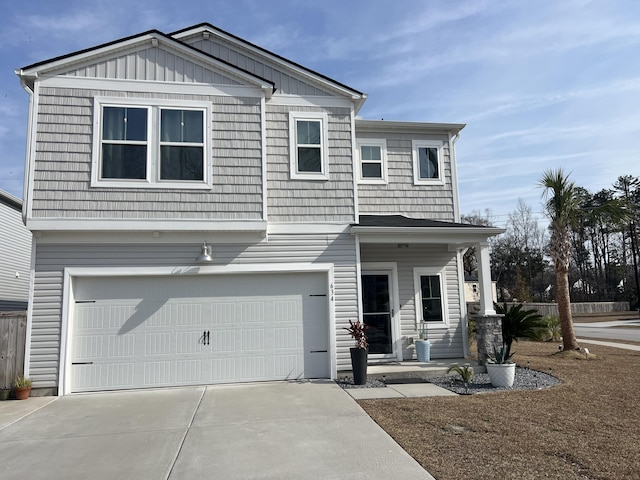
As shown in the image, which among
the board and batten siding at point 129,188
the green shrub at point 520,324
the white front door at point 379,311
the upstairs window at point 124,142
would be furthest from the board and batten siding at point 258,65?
the green shrub at point 520,324

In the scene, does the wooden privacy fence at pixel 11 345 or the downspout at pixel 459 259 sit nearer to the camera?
the wooden privacy fence at pixel 11 345

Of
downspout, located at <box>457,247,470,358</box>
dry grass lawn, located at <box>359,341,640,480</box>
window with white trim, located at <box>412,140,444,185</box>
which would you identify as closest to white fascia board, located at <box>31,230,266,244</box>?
dry grass lawn, located at <box>359,341,640,480</box>

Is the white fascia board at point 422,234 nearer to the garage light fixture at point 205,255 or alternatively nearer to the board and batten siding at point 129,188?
the board and batten siding at point 129,188

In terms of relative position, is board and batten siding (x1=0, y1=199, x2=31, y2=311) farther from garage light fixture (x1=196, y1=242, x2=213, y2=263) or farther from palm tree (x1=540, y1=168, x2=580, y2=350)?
palm tree (x1=540, y1=168, x2=580, y2=350)

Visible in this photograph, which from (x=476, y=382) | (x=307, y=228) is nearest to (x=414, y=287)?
(x=476, y=382)

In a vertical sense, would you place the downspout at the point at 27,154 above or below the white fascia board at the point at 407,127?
below

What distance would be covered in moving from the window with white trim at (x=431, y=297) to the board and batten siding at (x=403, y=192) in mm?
1434

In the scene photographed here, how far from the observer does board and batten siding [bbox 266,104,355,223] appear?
9.15 metres

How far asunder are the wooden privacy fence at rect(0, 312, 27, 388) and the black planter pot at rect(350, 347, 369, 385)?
5864mm

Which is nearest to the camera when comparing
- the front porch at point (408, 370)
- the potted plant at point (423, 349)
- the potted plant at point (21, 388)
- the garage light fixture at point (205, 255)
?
the potted plant at point (21, 388)

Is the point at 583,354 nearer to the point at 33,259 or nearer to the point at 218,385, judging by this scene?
the point at 218,385

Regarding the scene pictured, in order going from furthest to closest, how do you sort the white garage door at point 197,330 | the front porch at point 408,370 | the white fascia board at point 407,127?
1. the white fascia board at point 407,127
2. the front porch at point 408,370
3. the white garage door at point 197,330

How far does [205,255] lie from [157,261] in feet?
3.11

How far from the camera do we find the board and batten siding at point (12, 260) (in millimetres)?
14977
